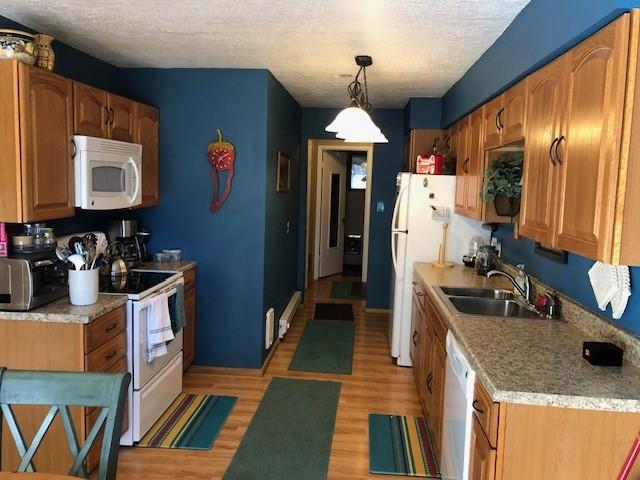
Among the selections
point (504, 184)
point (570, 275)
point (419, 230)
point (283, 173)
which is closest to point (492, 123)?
point (504, 184)

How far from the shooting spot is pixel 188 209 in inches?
157

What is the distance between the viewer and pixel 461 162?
3941mm

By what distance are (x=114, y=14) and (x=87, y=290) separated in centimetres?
146

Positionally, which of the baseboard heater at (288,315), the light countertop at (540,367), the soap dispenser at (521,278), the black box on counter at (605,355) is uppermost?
the soap dispenser at (521,278)

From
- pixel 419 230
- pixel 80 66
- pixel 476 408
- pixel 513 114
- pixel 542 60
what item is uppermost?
pixel 80 66

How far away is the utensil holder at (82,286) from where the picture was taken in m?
2.57

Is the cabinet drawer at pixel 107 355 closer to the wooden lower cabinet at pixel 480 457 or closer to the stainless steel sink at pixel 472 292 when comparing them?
the wooden lower cabinet at pixel 480 457

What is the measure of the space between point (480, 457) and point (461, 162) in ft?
8.60

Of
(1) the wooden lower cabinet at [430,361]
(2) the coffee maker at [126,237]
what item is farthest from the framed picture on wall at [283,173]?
(1) the wooden lower cabinet at [430,361]

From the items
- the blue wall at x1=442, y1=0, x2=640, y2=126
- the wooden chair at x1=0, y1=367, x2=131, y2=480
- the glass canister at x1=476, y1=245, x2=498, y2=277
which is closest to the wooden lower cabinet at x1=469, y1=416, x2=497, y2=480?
the wooden chair at x1=0, y1=367, x2=131, y2=480

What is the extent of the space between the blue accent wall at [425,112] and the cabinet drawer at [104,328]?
3304 millimetres

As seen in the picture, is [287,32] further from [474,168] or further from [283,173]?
[283,173]

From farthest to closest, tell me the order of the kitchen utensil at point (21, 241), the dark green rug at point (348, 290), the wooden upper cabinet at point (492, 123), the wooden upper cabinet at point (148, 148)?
the dark green rug at point (348, 290) → the wooden upper cabinet at point (148, 148) → the wooden upper cabinet at point (492, 123) → the kitchen utensil at point (21, 241)

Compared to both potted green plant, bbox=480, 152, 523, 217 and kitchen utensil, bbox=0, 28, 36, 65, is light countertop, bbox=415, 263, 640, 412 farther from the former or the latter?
kitchen utensil, bbox=0, 28, 36, 65
